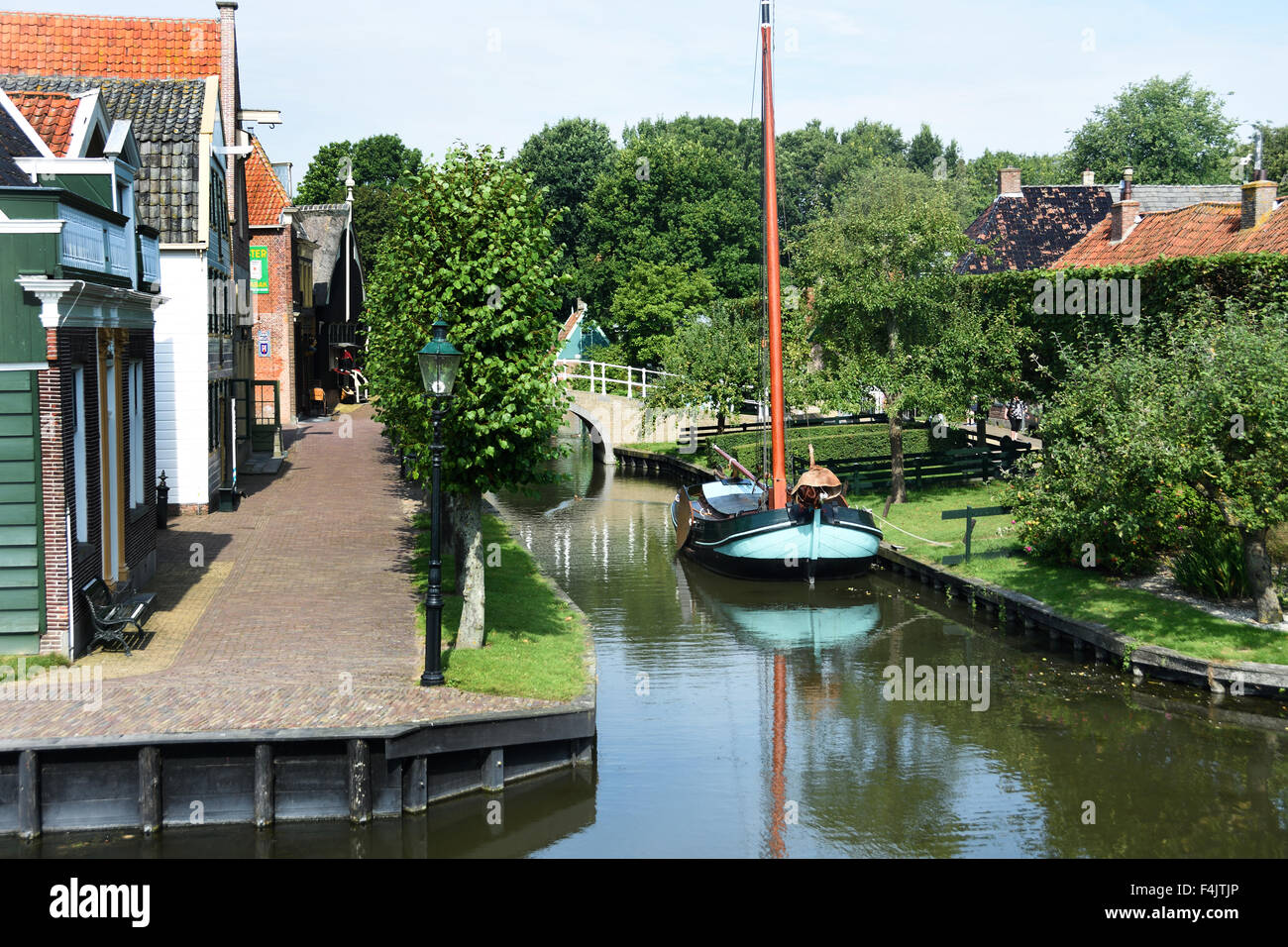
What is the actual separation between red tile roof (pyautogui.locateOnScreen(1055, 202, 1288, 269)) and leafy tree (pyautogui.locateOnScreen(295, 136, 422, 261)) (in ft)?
156

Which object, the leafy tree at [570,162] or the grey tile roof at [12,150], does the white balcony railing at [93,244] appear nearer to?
the grey tile roof at [12,150]

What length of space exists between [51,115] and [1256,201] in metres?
28.3

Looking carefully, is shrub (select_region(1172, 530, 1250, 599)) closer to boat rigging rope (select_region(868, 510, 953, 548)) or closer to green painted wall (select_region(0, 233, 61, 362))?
boat rigging rope (select_region(868, 510, 953, 548))

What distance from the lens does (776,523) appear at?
1024 inches

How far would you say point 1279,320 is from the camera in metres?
18.4

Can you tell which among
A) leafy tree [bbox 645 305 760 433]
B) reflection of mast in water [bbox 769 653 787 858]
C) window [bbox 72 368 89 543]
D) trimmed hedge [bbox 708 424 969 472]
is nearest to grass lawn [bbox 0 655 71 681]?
window [bbox 72 368 89 543]

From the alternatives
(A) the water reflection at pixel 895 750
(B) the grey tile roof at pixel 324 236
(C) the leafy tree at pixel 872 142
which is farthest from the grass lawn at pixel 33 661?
(C) the leafy tree at pixel 872 142

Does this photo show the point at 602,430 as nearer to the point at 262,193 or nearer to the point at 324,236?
the point at 262,193

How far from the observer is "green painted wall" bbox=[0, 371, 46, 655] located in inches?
596

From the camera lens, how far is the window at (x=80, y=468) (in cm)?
1645

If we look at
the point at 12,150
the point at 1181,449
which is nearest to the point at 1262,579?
the point at 1181,449

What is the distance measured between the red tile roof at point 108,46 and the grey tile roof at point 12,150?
41.8 ft
